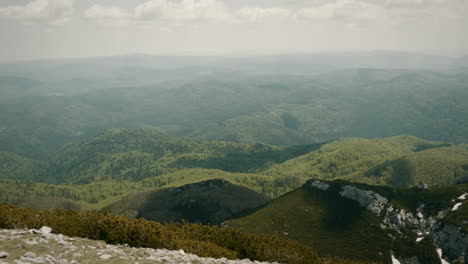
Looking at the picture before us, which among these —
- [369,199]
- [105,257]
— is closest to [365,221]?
[369,199]

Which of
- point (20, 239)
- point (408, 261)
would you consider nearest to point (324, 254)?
point (408, 261)

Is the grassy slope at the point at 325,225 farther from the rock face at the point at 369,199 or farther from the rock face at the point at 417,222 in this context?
the rock face at the point at 417,222

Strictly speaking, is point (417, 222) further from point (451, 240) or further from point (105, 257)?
point (105, 257)

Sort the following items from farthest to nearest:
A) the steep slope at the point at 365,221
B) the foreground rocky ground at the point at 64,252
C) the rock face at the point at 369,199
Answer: the rock face at the point at 369,199 < the steep slope at the point at 365,221 < the foreground rocky ground at the point at 64,252

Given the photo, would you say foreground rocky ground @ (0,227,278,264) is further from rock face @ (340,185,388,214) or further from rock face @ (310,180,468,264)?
rock face @ (340,185,388,214)

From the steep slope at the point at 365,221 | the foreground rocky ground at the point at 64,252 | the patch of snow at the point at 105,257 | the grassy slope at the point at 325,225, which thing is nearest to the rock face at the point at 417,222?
the steep slope at the point at 365,221

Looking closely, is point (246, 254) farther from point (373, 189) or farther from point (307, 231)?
point (373, 189)
